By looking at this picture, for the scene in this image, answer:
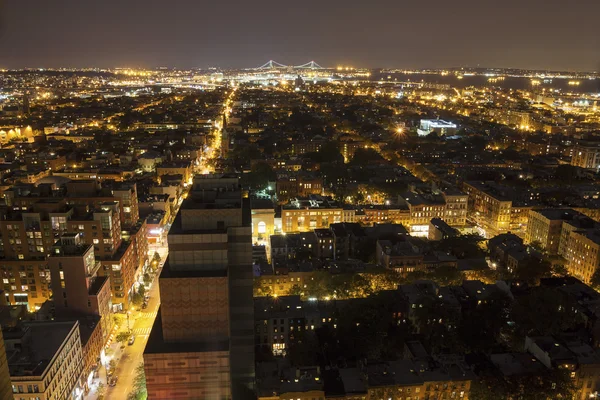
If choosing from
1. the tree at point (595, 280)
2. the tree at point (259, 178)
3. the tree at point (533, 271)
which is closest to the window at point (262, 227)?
the tree at point (259, 178)

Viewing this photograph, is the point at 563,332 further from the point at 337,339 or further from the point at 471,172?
the point at 471,172

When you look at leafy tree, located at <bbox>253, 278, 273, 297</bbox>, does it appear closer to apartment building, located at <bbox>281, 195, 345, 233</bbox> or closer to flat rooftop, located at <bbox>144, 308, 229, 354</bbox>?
apartment building, located at <bbox>281, 195, 345, 233</bbox>

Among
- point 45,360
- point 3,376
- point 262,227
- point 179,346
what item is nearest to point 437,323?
point 179,346

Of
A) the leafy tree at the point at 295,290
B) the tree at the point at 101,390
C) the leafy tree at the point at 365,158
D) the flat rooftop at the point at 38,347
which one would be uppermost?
the flat rooftop at the point at 38,347

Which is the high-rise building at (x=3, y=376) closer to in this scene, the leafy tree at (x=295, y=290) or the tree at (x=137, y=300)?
the tree at (x=137, y=300)

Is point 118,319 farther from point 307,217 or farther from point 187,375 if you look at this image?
point 307,217

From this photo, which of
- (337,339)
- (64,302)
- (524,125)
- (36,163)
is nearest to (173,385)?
(337,339)
